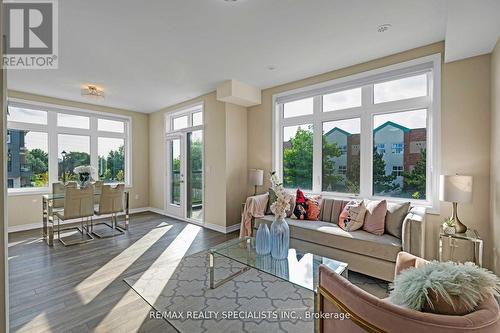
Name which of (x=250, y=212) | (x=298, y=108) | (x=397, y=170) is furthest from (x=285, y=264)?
(x=298, y=108)

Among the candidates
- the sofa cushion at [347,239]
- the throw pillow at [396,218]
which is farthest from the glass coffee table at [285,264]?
the throw pillow at [396,218]

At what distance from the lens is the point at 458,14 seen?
1.99 meters

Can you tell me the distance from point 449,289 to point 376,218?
2.19 m

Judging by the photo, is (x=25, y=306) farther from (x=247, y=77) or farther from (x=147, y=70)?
(x=247, y=77)

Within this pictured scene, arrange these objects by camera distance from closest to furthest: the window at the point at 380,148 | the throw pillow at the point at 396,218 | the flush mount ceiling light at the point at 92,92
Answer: the throw pillow at the point at 396,218
the window at the point at 380,148
the flush mount ceiling light at the point at 92,92

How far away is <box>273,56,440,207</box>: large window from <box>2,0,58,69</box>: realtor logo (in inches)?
131

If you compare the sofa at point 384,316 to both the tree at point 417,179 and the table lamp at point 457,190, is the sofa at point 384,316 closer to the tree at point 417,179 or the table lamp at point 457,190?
the table lamp at point 457,190

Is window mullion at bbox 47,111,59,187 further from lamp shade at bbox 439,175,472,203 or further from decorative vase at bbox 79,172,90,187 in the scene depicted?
lamp shade at bbox 439,175,472,203

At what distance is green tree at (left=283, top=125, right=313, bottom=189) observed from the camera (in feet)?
13.9

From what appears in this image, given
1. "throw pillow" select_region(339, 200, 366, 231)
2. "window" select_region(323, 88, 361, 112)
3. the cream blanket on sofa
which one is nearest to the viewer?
"throw pillow" select_region(339, 200, 366, 231)

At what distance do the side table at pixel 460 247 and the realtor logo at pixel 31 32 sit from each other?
437cm

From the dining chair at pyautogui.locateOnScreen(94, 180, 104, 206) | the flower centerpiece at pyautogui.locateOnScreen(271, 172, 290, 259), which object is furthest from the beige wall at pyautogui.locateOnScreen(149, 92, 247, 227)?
the flower centerpiece at pyautogui.locateOnScreen(271, 172, 290, 259)

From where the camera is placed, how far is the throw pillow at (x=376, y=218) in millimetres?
2873

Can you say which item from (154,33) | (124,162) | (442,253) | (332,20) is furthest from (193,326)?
(124,162)
